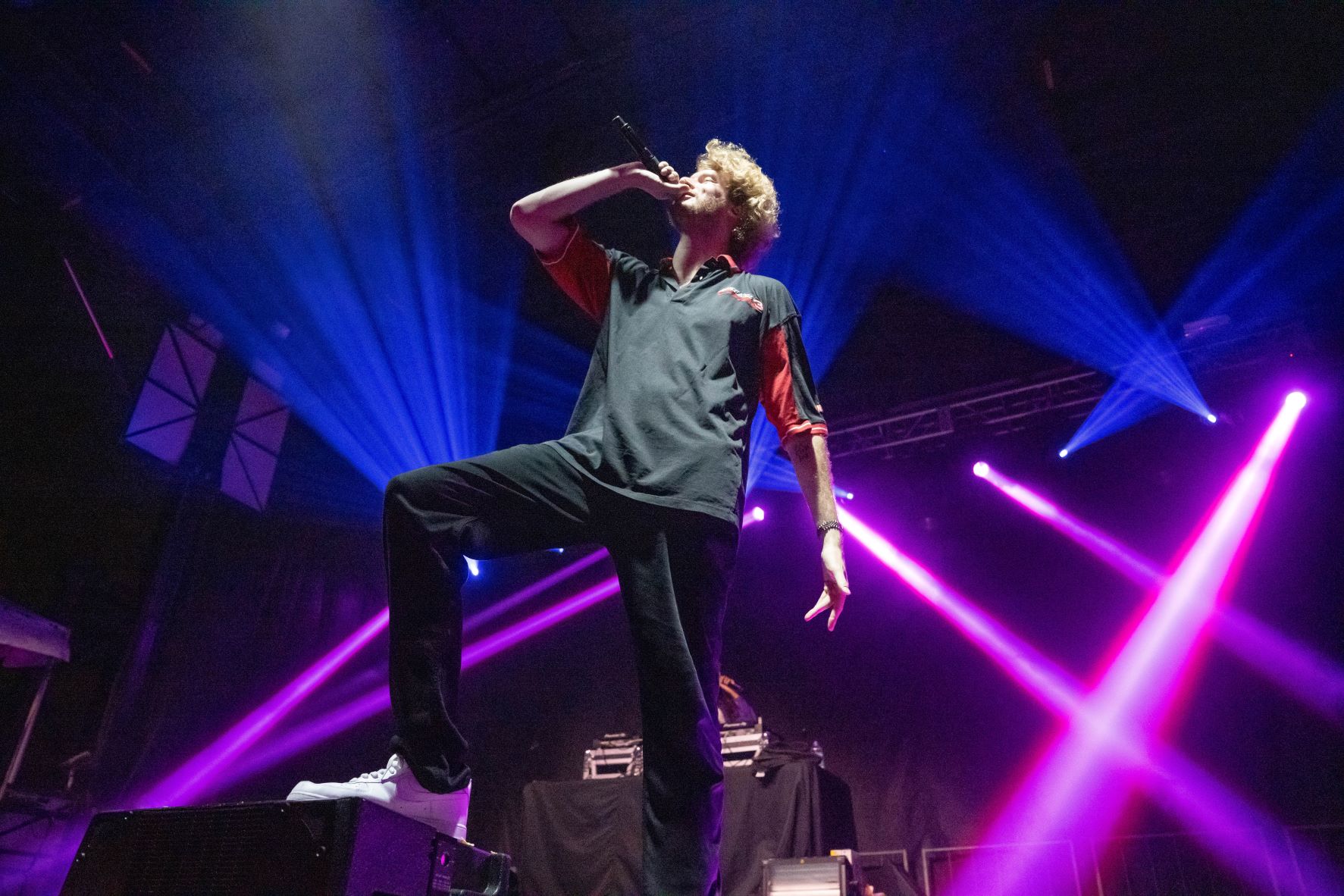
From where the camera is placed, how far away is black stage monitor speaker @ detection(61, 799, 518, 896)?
1.11m

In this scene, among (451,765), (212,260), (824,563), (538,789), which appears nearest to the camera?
(451,765)

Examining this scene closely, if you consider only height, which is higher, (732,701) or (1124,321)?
(1124,321)

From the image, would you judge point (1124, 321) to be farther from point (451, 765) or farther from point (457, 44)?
point (451, 765)

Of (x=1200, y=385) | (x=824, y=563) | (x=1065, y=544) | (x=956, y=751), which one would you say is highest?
(x=1200, y=385)

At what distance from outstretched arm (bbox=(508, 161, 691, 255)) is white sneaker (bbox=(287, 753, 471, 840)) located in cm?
104

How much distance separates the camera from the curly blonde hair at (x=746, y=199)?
1.93 meters

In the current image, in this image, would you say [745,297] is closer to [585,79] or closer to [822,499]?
[822,499]

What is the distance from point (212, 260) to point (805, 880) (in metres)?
5.93

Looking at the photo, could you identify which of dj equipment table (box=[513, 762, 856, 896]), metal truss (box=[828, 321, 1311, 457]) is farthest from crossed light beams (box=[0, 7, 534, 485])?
dj equipment table (box=[513, 762, 856, 896])

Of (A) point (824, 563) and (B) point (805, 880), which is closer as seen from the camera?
(A) point (824, 563)

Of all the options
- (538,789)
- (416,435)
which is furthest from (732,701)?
(416,435)

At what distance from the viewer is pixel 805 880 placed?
435 cm

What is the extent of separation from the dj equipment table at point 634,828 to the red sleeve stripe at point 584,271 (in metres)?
3.63

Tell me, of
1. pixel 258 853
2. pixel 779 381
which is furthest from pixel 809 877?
pixel 258 853
